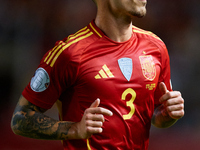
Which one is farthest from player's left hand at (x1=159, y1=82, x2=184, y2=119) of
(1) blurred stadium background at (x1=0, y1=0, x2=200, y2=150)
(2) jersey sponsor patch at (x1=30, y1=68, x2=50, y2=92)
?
(1) blurred stadium background at (x1=0, y1=0, x2=200, y2=150)

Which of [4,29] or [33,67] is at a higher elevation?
[4,29]

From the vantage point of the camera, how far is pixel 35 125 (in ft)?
5.73

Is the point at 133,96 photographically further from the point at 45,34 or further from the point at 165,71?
the point at 45,34

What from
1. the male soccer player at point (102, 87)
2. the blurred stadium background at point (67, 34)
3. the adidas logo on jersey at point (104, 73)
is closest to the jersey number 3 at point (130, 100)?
the male soccer player at point (102, 87)

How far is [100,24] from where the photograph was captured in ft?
6.24

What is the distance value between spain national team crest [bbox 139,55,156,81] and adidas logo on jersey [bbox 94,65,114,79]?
21 centimetres

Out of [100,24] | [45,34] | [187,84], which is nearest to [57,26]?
[45,34]

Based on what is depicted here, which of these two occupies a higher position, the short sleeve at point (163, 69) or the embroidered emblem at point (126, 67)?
the embroidered emblem at point (126, 67)

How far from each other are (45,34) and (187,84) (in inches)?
98.6

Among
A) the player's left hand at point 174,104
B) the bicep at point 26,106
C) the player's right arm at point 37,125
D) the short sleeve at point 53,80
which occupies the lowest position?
the player's left hand at point 174,104

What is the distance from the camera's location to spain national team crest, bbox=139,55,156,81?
1882 mm

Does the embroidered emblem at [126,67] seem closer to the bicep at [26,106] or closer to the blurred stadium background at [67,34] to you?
the bicep at [26,106]

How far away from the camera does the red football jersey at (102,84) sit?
175 centimetres

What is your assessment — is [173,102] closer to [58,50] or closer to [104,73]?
[104,73]
